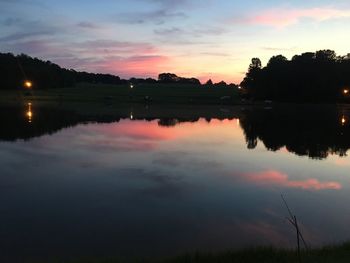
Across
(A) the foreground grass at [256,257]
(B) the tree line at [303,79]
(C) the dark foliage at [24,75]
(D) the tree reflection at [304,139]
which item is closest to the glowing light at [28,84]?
(C) the dark foliage at [24,75]

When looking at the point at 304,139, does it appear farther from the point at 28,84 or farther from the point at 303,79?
the point at 28,84

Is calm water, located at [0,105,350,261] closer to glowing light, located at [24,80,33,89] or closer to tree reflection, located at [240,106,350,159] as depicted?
tree reflection, located at [240,106,350,159]

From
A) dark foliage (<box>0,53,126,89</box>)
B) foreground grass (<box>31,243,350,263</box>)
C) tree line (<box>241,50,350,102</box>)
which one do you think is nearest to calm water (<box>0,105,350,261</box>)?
foreground grass (<box>31,243,350,263</box>)

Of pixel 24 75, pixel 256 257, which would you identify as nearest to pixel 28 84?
pixel 24 75

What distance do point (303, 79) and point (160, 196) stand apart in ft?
350

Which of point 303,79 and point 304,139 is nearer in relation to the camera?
point 304,139

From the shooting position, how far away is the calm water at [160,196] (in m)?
11.7

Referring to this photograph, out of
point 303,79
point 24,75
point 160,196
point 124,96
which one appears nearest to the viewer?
point 160,196

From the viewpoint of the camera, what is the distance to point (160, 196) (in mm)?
16219

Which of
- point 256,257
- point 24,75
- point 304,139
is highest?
point 24,75

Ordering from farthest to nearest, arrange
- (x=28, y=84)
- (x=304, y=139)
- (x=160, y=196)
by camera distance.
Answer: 1. (x=28, y=84)
2. (x=304, y=139)
3. (x=160, y=196)

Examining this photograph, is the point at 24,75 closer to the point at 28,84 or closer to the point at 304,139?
the point at 28,84

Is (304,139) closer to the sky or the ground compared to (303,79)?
closer to the ground

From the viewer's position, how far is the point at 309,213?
14617mm
